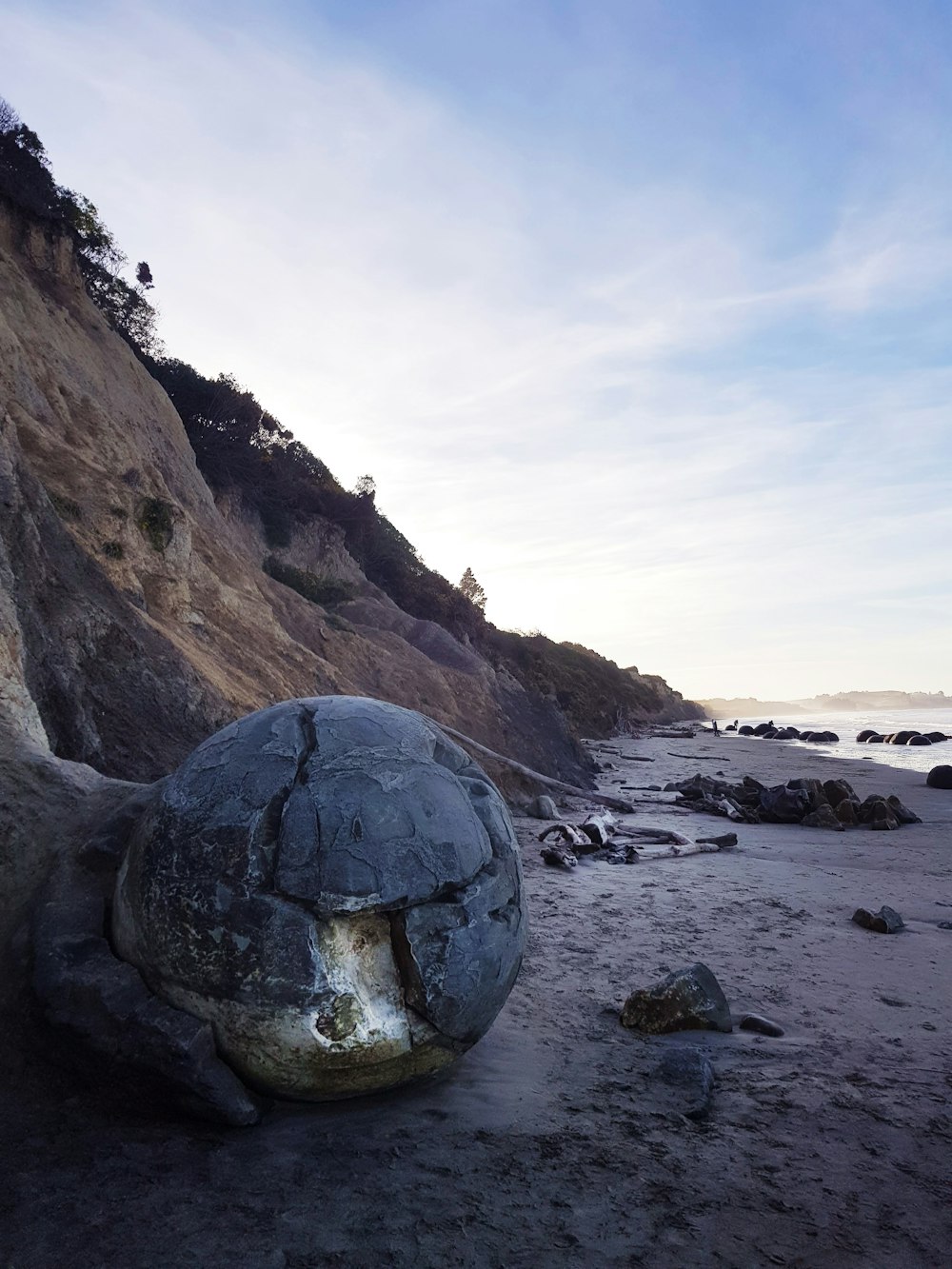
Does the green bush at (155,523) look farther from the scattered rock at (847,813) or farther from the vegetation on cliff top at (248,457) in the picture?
the scattered rock at (847,813)

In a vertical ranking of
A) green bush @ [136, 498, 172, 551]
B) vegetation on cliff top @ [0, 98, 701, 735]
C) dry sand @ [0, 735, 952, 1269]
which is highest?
vegetation on cliff top @ [0, 98, 701, 735]

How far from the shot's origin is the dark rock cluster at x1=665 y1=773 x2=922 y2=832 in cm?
1041

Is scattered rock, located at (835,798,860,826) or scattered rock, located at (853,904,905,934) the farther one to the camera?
scattered rock, located at (835,798,860,826)

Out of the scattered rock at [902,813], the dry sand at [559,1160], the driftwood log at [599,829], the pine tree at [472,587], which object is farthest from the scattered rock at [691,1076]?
the pine tree at [472,587]

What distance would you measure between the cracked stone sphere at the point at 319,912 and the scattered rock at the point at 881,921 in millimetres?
3675

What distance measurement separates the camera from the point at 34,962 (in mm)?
2867

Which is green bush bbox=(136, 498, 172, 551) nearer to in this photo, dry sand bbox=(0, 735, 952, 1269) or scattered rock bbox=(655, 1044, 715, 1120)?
dry sand bbox=(0, 735, 952, 1269)

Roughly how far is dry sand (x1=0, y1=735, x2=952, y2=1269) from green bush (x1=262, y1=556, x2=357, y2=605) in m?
13.7

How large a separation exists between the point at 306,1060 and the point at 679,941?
328 centimetres

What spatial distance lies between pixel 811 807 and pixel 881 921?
19.2 ft

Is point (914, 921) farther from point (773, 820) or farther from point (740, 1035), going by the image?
point (773, 820)

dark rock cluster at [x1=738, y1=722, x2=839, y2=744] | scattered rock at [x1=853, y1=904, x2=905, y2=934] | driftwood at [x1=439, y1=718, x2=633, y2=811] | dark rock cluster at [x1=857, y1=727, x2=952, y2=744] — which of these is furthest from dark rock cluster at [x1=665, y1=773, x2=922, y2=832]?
dark rock cluster at [x1=738, y1=722, x2=839, y2=744]

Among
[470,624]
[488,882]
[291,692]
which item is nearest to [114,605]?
[291,692]

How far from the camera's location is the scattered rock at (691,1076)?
2.83 metres
